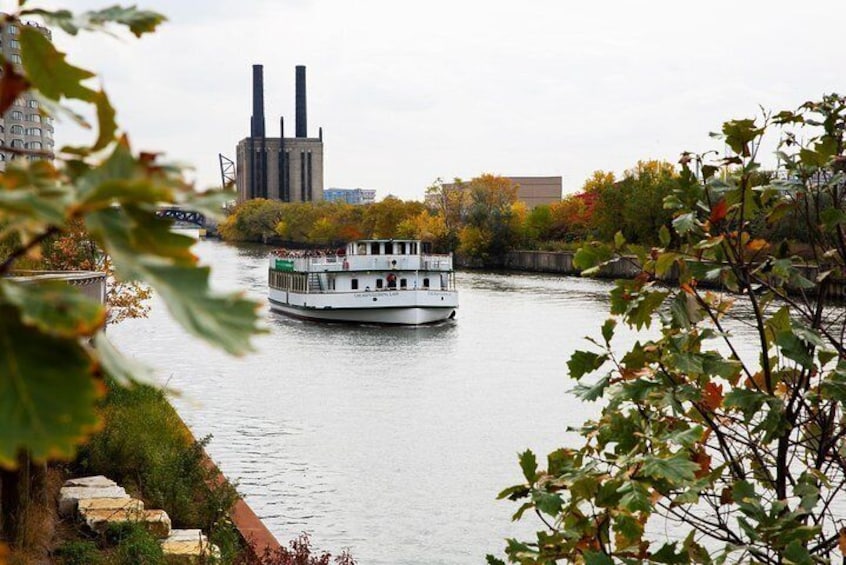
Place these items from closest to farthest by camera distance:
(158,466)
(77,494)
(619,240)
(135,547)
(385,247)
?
1. (619,240)
2. (135,547)
3. (77,494)
4. (158,466)
5. (385,247)

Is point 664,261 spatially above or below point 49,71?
below

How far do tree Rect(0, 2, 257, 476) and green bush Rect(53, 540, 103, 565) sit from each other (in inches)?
299

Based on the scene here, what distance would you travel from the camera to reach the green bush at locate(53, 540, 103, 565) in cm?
770

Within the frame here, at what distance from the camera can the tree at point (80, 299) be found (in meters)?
0.56

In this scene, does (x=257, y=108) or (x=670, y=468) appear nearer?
(x=670, y=468)

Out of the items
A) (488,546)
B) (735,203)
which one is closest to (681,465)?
(735,203)

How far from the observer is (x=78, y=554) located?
25.7 ft

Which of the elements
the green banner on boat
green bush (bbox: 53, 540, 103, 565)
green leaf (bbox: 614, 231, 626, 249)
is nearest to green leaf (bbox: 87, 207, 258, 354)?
green leaf (bbox: 614, 231, 626, 249)

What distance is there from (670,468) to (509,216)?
72.4 meters

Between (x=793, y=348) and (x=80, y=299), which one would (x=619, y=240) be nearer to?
(x=793, y=348)

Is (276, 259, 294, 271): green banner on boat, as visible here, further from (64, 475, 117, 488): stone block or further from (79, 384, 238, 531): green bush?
(64, 475, 117, 488): stone block

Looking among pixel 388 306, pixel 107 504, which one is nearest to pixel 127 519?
pixel 107 504

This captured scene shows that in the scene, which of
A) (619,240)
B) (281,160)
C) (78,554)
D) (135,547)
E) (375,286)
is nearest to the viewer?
(619,240)

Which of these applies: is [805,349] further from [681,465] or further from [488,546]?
[488,546]
